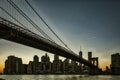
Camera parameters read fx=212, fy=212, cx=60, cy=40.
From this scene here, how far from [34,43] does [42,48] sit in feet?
15.7

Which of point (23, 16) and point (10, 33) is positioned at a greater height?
point (23, 16)

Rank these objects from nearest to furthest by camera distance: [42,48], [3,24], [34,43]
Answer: [3,24]
[34,43]
[42,48]

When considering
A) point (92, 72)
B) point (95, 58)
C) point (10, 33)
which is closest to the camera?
point (10, 33)

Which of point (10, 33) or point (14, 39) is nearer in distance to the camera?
point (10, 33)

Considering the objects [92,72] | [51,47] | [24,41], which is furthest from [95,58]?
[24,41]

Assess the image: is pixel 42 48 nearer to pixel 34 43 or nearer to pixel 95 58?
pixel 34 43

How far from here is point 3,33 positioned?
28953 millimetres

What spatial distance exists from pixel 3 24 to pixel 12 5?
951cm

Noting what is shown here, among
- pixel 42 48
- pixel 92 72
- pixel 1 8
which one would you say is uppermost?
pixel 1 8

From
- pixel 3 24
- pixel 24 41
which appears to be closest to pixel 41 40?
pixel 24 41

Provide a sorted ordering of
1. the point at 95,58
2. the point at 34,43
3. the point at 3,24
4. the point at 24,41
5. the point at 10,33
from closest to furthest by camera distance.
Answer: the point at 3,24
the point at 10,33
the point at 24,41
the point at 34,43
the point at 95,58

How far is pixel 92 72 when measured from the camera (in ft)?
425

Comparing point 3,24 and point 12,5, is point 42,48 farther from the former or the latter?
point 3,24

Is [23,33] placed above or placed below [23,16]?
below
